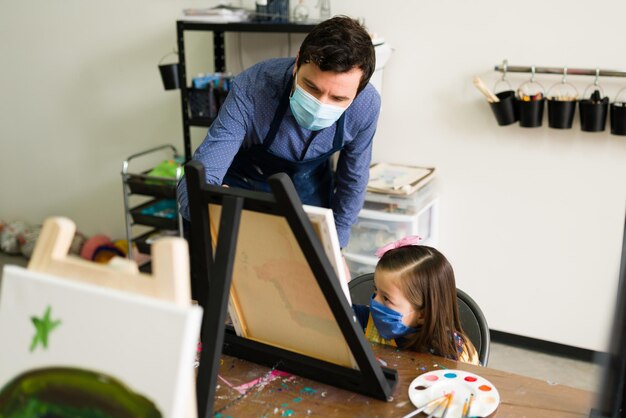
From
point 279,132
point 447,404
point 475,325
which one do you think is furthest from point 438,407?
point 279,132

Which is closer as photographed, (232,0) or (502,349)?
(502,349)

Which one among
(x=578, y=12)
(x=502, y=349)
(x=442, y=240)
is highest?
(x=578, y=12)

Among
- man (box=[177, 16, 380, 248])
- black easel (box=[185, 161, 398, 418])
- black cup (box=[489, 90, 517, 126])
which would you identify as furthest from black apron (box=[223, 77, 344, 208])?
black cup (box=[489, 90, 517, 126])

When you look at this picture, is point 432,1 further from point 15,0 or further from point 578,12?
point 15,0

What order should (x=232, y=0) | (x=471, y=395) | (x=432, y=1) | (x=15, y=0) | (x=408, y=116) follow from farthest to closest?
(x=15, y=0) → (x=232, y=0) → (x=408, y=116) → (x=432, y=1) → (x=471, y=395)

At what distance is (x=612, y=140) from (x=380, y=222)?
0.89 m

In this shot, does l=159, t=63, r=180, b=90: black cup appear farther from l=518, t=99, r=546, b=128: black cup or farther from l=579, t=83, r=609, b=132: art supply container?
l=579, t=83, r=609, b=132: art supply container

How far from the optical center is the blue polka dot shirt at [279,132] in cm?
171

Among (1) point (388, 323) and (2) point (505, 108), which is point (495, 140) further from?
(1) point (388, 323)

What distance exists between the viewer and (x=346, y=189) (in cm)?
200

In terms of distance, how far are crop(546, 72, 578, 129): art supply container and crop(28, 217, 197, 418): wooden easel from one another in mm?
1966

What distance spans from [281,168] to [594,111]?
121cm

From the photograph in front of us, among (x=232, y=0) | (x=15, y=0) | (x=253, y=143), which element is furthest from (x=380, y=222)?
(x=15, y=0)

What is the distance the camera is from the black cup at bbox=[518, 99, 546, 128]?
2555mm
